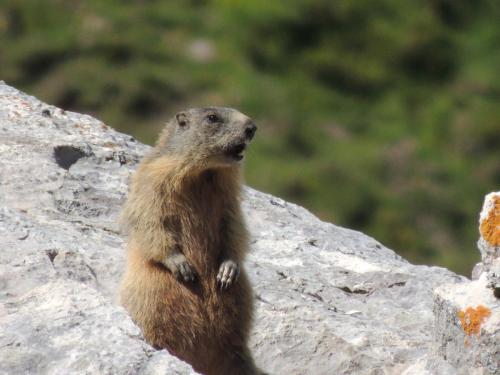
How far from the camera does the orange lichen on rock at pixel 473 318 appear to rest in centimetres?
661

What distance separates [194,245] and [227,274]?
11.9 inches

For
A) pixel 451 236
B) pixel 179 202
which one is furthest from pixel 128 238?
pixel 451 236

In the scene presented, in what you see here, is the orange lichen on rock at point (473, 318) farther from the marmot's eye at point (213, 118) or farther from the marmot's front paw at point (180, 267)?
the marmot's eye at point (213, 118)

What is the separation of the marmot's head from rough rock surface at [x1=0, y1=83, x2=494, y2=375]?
2.45 feet

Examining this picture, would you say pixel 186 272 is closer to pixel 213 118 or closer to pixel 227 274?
pixel 227 274

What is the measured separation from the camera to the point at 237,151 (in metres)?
8.20

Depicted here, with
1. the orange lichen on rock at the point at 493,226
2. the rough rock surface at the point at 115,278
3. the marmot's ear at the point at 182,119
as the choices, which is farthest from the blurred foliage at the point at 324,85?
the orange lichen on rock at the point at 493,226

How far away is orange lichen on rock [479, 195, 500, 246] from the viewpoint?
7.07 metres

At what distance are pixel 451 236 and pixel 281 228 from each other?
972 cm

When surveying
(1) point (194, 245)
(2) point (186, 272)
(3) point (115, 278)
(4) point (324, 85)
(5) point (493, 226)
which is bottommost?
(3) point (115, 278)

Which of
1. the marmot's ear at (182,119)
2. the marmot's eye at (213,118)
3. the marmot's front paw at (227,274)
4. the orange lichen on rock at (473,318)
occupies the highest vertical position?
the marmot's eye at (213,118)

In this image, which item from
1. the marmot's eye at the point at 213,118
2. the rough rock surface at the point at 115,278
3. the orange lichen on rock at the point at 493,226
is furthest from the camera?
the marmot's eye at the point at 213,118

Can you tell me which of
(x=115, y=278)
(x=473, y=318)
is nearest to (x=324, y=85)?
(x=115, y=278)

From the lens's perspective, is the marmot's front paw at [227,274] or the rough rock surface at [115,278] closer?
the rough rock surface at [115,278]
